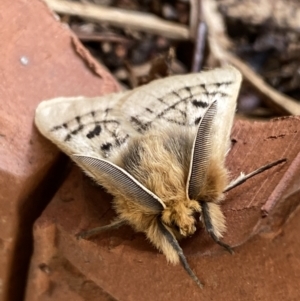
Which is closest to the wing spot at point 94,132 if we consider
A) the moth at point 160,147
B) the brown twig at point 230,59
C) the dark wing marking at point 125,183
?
the moth at point 160,147

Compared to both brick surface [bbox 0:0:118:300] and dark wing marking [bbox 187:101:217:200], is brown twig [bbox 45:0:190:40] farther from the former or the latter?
dark wing marking [bbox 187:101:217:200]

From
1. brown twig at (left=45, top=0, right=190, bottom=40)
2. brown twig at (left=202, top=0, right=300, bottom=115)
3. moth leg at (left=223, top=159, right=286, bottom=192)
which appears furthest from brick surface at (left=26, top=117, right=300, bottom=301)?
brown twig at (left=45, top=0, right=190, bottom=40)

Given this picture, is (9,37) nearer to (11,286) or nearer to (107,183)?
(107,183)

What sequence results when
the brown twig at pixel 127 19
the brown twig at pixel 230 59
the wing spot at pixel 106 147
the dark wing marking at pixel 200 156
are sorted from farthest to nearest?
the brown twig at pixel 127 19 < the brown twig at pixel 230 59 < the wing spot at pixel 106 147 < the dark wing marking at pixel 200 156

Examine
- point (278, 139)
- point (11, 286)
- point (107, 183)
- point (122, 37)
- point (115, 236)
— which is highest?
point (278, 139)

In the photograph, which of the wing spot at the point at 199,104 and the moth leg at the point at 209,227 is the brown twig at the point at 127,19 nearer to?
the wing spot at the point at 199,104

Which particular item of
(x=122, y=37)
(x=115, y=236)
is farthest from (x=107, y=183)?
(x=122, y=37)

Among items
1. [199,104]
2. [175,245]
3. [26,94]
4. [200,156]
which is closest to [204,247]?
[175,245]
